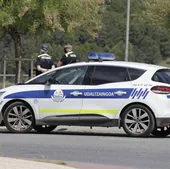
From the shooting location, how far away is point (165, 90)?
13.6m

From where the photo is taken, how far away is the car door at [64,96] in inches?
554

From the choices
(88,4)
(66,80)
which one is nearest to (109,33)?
(88,4)

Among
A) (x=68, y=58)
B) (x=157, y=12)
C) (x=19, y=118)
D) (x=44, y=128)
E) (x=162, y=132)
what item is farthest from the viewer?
(x=157, y=12)

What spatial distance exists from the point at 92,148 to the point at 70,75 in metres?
2.49

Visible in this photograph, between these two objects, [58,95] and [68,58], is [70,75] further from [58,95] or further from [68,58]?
[68,58]

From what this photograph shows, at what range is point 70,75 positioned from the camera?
14.3m

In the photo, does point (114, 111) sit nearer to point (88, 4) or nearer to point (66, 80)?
point (66, 80)

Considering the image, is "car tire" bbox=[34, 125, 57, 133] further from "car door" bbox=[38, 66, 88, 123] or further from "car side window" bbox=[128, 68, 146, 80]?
"car side window" bbox=[128, 68, 146, 80]

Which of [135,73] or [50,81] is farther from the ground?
[135,73]

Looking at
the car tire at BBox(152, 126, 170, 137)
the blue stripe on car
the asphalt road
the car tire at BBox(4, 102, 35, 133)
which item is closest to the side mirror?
the blue stripe on car

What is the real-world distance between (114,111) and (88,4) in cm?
1380

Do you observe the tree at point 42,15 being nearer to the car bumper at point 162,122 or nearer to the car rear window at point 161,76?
the car rear window at point 161,76

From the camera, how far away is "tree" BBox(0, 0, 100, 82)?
23812 millimetres

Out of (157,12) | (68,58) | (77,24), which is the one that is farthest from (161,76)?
(157,12)
